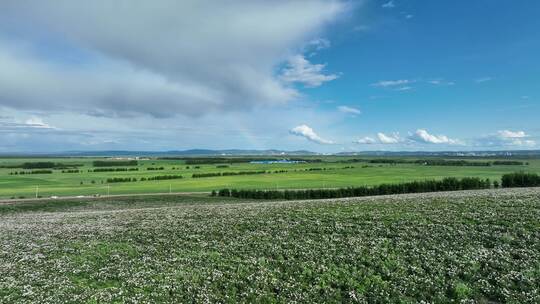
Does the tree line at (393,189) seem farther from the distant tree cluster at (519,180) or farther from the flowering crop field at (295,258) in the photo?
the flowering crop field at (295,258)

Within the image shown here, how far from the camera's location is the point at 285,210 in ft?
102

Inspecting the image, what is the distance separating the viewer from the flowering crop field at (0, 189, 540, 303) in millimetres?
13812

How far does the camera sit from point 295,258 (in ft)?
57.6

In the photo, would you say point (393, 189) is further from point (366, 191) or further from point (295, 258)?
point (295, 258)

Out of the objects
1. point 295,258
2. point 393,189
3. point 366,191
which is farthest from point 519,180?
point 295,258

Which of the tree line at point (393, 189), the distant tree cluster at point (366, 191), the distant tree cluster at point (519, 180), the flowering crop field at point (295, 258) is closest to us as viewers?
the flowering crop field at point (295, 258)

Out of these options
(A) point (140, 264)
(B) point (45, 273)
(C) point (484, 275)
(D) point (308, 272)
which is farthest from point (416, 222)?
Answer: (B) point (45, 273)

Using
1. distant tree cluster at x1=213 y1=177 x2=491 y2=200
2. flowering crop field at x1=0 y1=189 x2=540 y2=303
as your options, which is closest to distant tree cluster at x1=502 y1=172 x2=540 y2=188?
distant tree cluster at x1=213 y1=177 x2=491 y2=200

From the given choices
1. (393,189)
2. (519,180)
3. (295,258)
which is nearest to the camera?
(295,258)

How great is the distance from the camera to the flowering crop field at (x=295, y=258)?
45.3 feet

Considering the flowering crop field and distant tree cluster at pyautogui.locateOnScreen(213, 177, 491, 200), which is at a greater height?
the flowering crop field

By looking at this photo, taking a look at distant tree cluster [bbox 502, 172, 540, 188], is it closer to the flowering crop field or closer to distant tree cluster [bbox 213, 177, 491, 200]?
distant tree cluster [bbox 213, 177, 491, 200]

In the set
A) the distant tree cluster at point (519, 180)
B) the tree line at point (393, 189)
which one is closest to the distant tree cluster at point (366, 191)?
the tree line at point (393, 189)

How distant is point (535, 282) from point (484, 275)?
1713mm
